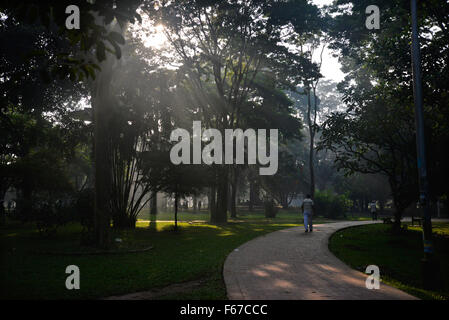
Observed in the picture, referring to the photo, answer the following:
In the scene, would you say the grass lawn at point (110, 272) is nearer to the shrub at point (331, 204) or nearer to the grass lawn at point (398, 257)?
the grass lawn at point (398, 257)

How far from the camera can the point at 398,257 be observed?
1127 centimetres

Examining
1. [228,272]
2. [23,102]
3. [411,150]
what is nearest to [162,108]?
[23,102]

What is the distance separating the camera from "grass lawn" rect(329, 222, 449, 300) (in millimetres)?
7422

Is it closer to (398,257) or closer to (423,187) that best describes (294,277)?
(423,187)

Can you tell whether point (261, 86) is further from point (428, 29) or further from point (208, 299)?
point (208, 299)

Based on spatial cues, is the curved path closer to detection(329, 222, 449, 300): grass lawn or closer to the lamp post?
detection(329, 222, 449, 300): grass lawn

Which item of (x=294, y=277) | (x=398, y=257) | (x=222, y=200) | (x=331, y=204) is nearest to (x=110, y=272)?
(x=294, y=277)

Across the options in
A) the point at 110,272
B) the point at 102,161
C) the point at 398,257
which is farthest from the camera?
the point at 102,161

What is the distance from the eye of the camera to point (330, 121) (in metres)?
18.9

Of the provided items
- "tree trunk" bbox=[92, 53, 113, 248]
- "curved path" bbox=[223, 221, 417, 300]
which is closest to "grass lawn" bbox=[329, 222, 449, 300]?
"curved path" bbox=[223, 221, 417, 300]

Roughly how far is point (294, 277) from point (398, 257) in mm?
5622

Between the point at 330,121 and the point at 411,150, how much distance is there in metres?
4.15

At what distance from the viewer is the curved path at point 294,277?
604cm

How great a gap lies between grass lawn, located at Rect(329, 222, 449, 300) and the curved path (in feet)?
1.86
